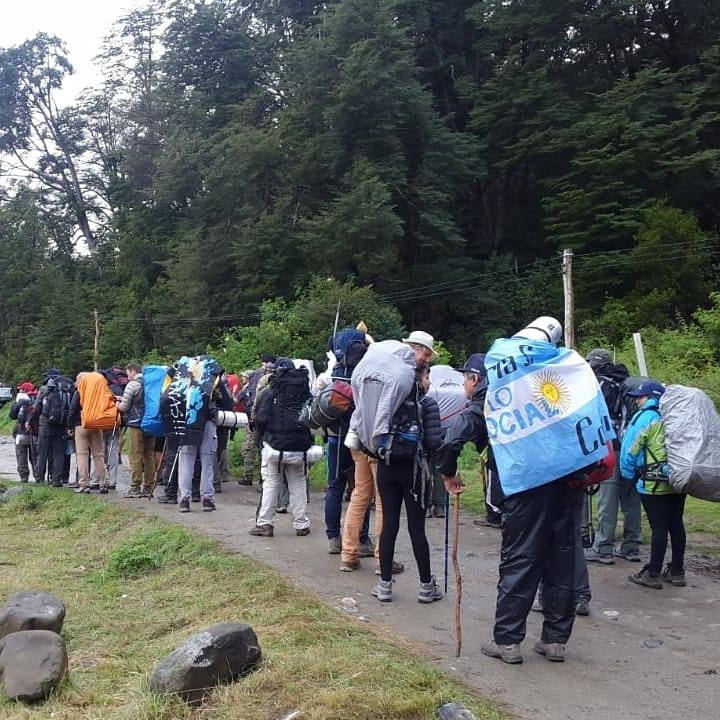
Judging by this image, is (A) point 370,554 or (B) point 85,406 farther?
(B) point 85,406

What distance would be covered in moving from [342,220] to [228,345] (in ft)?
33.2

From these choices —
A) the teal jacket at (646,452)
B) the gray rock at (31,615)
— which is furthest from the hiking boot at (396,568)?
the gray rock at (31,615)

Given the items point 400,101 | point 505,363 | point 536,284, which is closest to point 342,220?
point 400,101

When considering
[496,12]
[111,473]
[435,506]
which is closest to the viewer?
[435,506]

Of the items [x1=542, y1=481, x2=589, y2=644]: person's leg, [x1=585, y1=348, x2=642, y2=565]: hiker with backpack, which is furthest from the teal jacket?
[x1=542, y1=481, x2=589, y2=644]: person's leg

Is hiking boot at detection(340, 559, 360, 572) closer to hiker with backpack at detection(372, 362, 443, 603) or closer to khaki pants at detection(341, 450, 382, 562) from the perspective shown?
khaki pants at detection(341, 450, 382, 562)

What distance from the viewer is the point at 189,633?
19.2 ft

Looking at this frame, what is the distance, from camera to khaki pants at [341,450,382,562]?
7121 millimetres

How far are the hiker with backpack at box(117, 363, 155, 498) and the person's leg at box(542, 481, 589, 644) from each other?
7.72 m

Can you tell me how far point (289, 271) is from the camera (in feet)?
114

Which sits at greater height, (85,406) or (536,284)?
(536,284)

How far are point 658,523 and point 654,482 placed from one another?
0.36 m

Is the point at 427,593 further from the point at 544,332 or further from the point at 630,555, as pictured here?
the point at 630,555

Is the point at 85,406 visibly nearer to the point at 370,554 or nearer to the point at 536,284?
the point at 370,554
